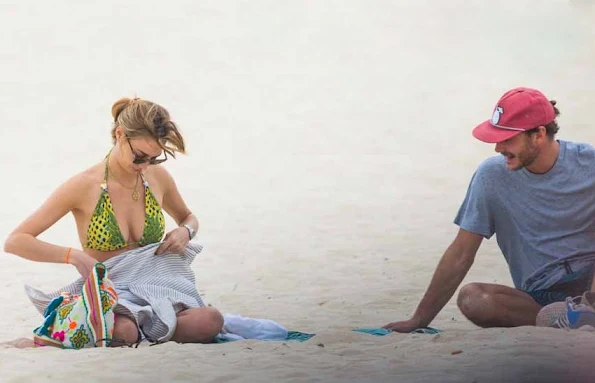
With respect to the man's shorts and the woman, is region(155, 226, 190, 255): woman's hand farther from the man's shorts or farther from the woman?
the man's shorts

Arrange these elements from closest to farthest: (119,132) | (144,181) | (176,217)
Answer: (119,132) < (144,181) < (176,217)

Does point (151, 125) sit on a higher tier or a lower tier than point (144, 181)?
higher

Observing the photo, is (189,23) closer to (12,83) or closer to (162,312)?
(12,83)

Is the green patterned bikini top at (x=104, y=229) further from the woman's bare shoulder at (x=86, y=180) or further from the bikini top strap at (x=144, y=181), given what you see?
the bikini top strap at (x=144, y=181)

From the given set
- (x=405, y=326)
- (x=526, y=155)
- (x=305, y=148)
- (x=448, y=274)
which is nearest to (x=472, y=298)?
(x=448, y=274)

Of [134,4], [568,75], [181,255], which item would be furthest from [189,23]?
[181,255]

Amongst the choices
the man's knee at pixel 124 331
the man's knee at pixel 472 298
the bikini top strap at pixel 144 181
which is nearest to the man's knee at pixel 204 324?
the man's knee at pixel 124 331

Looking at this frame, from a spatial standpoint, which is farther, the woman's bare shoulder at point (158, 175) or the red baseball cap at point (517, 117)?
the woman's bare shoulder at point (158, 175)

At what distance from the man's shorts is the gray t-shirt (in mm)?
25

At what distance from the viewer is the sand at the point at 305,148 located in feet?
15.1

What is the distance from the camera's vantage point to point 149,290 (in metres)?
5.23

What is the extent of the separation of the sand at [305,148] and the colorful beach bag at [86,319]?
0.16 meters

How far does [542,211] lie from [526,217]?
0.08 meters

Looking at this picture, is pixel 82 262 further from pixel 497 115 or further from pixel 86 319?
pixel 497 115
